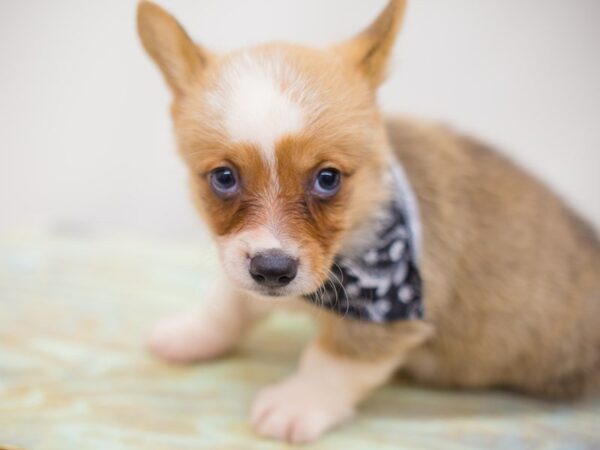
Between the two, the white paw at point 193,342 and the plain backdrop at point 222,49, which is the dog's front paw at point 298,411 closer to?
the white paw at point 193,342

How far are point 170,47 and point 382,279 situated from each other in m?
0.92

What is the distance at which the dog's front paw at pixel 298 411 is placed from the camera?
6.24ft

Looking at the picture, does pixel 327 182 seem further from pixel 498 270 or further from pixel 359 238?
pixel 498 270

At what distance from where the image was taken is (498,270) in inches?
81.7

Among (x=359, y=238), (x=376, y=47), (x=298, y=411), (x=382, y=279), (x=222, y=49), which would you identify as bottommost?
(x=298, y=411)

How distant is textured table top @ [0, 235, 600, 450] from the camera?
6.19ft

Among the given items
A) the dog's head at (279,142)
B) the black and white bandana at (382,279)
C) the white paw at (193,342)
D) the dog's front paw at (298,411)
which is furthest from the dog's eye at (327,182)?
the white paw at (193,342)

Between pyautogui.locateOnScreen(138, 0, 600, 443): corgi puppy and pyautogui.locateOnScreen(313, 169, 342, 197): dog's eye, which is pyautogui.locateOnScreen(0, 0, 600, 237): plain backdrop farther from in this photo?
pyautogui.locateOnScreen(313, 169, 342, 197): dog's eye

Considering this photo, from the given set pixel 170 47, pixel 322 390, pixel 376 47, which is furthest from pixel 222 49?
pixel 322 390

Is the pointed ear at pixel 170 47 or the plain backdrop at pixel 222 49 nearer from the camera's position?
the pointed ear at pixel 170 47

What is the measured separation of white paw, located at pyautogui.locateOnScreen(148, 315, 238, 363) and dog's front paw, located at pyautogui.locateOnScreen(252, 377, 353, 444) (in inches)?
12.6

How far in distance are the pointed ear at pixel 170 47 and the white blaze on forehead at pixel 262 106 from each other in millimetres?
204

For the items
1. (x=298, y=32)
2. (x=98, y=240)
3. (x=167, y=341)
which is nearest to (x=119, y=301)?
(x=167, y=341)

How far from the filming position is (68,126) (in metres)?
3.03
